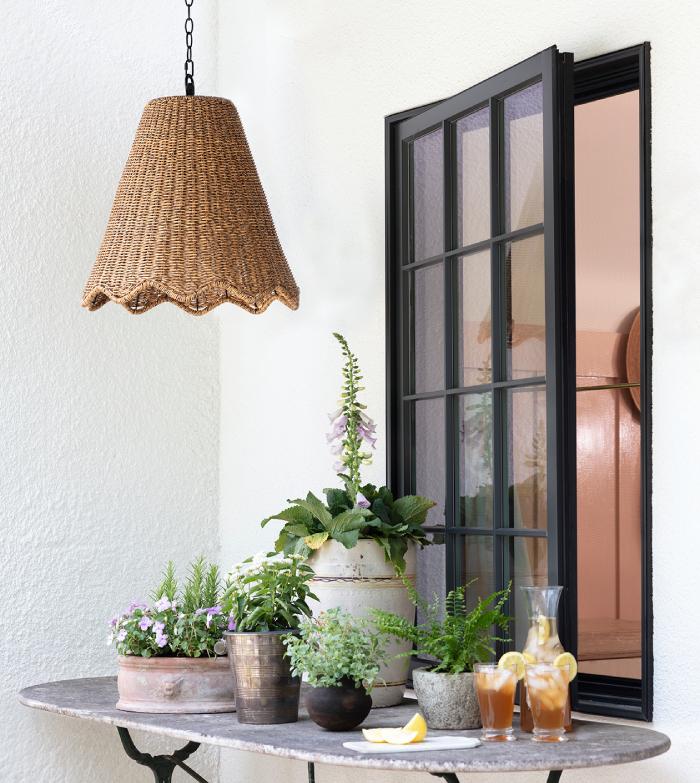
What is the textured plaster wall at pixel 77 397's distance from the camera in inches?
132

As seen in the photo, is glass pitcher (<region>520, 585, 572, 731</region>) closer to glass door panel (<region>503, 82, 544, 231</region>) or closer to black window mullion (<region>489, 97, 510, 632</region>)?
black window mullion (<region>489, 97, 510, 632</region>)

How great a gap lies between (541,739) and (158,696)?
92 centimetres

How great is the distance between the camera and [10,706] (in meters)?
3.27

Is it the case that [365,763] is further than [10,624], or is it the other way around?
[10,624]

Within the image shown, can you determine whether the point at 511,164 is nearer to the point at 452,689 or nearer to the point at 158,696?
the point at 452,689

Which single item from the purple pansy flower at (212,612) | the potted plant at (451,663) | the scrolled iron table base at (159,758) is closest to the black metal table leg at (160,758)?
the scrolled iron table base at (159,758)

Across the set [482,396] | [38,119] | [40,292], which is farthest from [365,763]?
[38,119]

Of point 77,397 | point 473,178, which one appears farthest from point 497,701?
point 77,397

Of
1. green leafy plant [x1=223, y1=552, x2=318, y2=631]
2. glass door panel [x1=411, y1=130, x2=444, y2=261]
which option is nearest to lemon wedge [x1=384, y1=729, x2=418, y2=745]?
green leafy plant [x1=223, y1=552, x2=318, y2=631]

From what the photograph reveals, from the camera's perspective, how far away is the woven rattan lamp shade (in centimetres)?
282

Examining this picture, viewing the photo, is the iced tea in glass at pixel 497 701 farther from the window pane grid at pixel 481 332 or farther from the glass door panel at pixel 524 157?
the glass door panel at pixel 524 157

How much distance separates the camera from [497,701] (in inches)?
88.0

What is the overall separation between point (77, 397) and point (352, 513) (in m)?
1.14

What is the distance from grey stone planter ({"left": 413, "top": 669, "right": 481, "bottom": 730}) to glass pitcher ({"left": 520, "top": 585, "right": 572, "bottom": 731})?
0.32 ft
